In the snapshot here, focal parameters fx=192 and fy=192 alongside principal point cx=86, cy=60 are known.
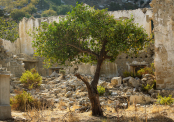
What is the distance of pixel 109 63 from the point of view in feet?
55.6

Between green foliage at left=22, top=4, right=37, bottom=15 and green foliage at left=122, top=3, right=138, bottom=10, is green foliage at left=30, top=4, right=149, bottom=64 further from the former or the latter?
green foliage at left=22, top=4, right=37, bottom=15

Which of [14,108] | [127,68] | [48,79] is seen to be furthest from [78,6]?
[127,68]

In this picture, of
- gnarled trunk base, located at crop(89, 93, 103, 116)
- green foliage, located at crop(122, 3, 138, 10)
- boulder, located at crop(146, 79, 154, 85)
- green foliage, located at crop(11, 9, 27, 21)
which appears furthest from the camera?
green foliage, located at crop(122, 3, 138, 10)

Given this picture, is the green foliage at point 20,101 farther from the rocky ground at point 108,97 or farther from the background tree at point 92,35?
the background tree at point 92,35

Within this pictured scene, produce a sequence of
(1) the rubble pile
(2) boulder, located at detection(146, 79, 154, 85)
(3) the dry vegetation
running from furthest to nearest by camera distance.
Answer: (2) boulder, located at detection(146, 79, 154, 85) → (1) the rubble pile → (3) the dry vegetation

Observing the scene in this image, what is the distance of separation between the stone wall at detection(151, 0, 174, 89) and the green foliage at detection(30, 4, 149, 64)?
4648 millimetres

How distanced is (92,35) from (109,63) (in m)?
8.34

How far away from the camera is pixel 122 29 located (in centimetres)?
830

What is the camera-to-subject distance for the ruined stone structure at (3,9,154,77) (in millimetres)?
16938

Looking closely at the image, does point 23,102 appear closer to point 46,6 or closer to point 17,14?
point 17,14

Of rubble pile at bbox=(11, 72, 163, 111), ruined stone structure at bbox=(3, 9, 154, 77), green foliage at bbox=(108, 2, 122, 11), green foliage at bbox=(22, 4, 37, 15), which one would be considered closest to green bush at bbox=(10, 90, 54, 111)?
rubble pile at bbox=(11, 72, 163, 111)

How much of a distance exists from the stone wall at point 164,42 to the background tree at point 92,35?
4670 millimetres

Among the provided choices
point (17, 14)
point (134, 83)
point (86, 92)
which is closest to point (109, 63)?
point (134, 83)

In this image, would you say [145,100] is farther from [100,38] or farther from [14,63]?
[14,63]
